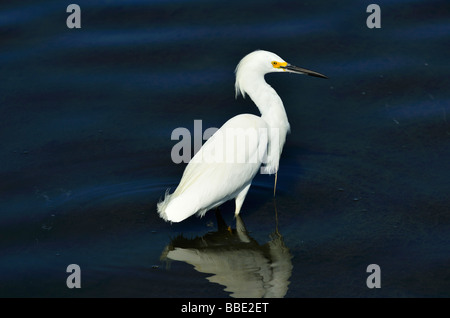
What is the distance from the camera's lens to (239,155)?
5156 millimetres

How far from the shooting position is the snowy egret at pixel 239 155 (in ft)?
16.3

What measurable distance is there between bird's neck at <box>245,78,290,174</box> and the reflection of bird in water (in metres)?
0.61

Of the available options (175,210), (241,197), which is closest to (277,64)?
(241,197)

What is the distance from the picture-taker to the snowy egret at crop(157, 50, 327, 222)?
4961 mm

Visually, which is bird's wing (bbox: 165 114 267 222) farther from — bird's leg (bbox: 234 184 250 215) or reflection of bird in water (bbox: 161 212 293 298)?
reflection of bird in water (bbox: 161 212 293 298)

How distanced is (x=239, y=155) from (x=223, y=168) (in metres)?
0.16

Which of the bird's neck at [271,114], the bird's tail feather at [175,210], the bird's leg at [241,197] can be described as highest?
the bird's neck at [271,114]

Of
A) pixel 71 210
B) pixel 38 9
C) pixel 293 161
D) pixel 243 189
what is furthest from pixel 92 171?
pixel 38 9

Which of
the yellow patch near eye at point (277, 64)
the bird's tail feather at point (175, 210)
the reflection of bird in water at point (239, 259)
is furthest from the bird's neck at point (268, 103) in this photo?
the bird's tail feather at point (175, 210)

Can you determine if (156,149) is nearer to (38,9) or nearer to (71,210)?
(71,210)

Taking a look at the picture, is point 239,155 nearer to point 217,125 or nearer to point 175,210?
point 175,210

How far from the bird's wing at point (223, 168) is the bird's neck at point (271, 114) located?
0.09m

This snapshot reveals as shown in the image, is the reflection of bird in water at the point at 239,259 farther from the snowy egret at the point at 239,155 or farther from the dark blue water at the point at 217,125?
the snowy egret at the point at 239,155

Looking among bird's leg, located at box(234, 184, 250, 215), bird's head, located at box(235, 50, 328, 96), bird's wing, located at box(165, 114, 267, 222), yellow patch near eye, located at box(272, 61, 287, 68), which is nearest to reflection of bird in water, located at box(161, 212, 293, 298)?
bird's leg, located at box(234, 184, 250, 215)
